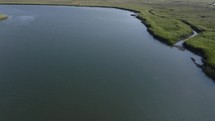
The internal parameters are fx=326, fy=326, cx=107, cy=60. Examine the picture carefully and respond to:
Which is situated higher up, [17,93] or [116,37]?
[17,93]

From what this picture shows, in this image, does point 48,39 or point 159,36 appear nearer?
point 48,39

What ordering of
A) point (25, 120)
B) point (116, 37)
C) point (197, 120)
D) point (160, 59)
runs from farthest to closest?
point (116, 37)
point (160, 59)
point (197, 120)
point (25, 120)

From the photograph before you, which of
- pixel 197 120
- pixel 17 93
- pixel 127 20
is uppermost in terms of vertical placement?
pixel 17 93

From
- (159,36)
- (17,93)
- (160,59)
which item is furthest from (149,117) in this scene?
(159,36)

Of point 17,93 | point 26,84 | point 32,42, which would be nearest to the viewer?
point 17,93

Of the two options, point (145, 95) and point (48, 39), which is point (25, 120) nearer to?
point (145, 95)

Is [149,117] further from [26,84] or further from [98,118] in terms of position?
[26,84]
